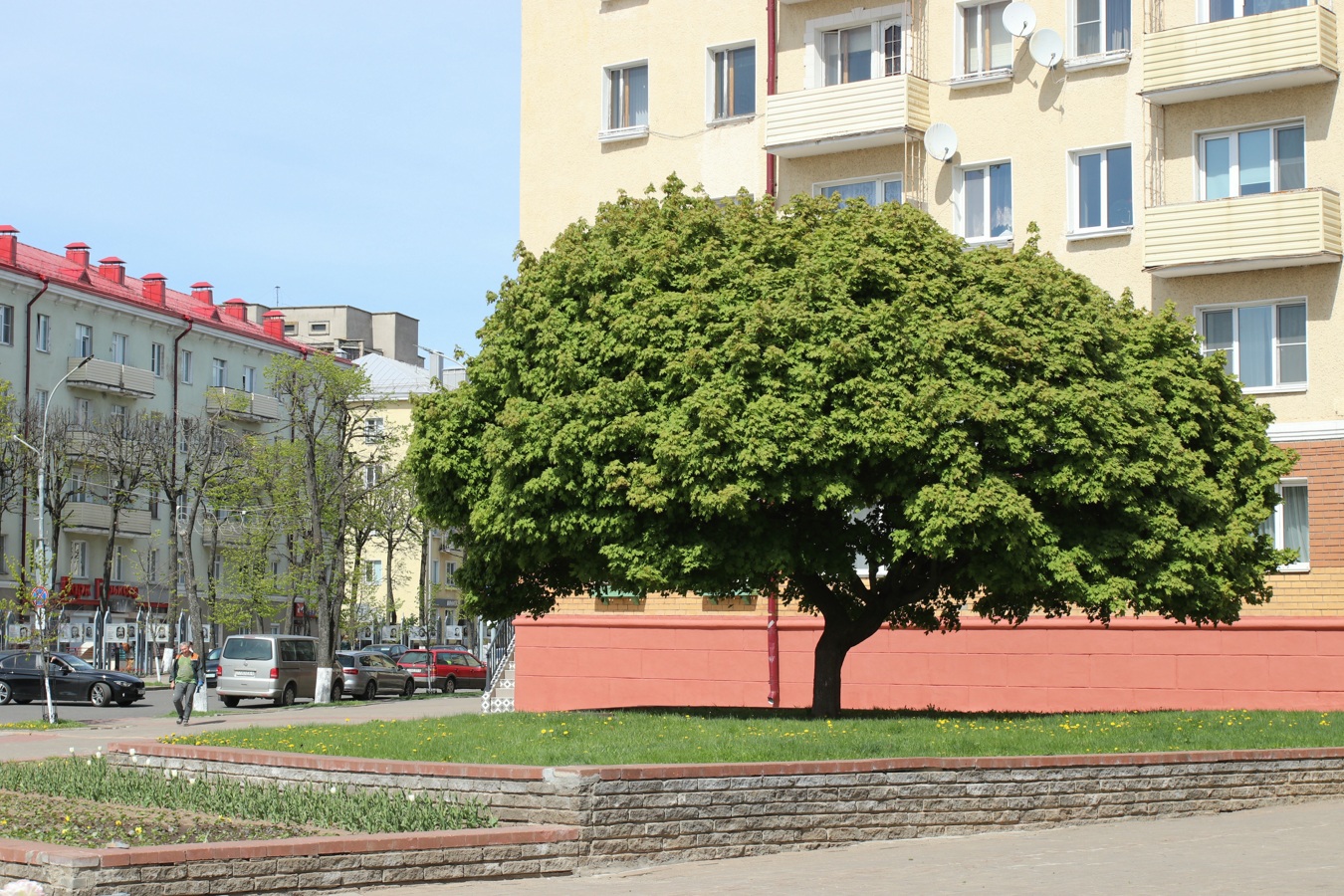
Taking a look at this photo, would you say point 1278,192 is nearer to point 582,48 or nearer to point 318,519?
point 582,48

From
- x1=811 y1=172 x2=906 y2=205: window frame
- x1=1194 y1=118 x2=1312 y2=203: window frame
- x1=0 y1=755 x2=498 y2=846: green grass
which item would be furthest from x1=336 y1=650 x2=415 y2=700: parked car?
x1=0 y1=755 x2=498 y2=846: green grass

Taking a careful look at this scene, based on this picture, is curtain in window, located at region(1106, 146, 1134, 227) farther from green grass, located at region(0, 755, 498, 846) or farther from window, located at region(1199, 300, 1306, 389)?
green grass, located at region(0, 755, 498, 846)

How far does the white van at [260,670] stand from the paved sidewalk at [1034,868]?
104ft

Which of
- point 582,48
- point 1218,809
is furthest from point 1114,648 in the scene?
point 582,48

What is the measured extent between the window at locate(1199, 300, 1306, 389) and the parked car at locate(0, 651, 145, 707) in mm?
30270

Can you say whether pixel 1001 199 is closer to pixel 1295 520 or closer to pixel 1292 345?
pixel 1292 345

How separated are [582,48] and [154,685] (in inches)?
1311

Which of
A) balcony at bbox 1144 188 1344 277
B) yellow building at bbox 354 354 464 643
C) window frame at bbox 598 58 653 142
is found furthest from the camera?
yellow building at bbox 354 354 464 643

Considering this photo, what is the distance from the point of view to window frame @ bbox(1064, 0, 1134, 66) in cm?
2860

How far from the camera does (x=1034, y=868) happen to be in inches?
473

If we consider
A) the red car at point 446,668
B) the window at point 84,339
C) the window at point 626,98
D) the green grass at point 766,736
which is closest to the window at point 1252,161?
the green grass at point 766,736

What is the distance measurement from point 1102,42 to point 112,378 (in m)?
52.7

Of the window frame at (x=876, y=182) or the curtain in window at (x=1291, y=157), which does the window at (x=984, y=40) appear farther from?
the curtain in window at (x=1291, y=157)

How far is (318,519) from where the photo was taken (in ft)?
156
